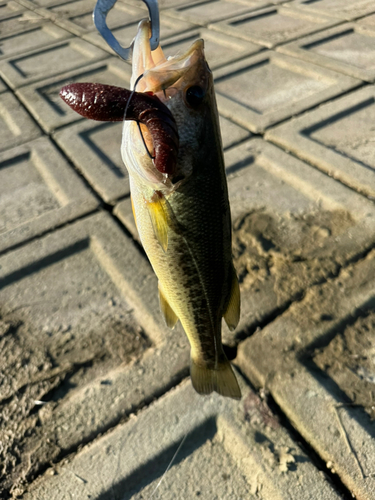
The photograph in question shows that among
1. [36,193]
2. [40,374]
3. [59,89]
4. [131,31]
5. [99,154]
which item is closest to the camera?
[40,374]

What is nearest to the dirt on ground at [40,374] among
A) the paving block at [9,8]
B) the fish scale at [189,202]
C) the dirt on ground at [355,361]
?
the fish scale at [189,202]

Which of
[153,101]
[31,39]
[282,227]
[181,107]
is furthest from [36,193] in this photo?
[31,39]

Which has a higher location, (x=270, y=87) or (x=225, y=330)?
(x=270, y=87)

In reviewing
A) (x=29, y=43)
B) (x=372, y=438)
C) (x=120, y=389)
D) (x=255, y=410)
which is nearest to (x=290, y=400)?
(x=255, y=410)

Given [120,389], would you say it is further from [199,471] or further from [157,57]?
[157,57]

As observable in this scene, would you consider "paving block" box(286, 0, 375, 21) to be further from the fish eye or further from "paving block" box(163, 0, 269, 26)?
the fish eye

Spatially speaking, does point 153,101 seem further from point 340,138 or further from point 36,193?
point 340,138

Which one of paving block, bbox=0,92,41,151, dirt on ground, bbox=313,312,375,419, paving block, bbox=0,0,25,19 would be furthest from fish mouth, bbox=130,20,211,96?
paving block, bbox=0,0,25,19
